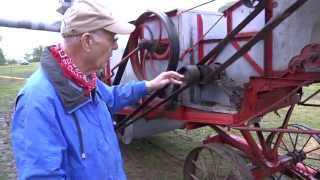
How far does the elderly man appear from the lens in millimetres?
1797

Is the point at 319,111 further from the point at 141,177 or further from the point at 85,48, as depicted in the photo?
the point at 85,48

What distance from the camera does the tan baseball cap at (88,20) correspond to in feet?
6.27

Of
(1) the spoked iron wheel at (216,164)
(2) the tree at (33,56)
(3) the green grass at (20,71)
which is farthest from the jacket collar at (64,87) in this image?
(2) the tree at (33,56)

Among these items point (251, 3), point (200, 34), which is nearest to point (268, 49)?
point (251, 3)

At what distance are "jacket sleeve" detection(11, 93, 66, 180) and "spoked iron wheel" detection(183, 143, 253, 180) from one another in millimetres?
2622

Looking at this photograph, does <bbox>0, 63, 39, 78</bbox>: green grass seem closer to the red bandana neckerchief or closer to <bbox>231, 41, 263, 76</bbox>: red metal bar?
<bbox>231, 41, 263, 76</bbox>: red metal bar

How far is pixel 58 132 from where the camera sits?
1.84 metres

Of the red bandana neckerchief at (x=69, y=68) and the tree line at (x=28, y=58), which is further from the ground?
the red bandana neckerchief at (x=69, y=68)

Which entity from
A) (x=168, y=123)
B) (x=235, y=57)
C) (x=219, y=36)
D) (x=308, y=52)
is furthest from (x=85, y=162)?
(x=168, y=123)

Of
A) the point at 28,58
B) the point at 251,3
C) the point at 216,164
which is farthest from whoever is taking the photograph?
the point at 28,58

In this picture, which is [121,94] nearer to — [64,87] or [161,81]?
[161,81]

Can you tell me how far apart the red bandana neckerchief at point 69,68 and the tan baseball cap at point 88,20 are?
74 mm

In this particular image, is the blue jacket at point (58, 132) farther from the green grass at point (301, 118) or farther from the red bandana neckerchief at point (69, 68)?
the green grass at point (301, 118)

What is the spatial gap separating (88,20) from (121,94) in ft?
3.11
